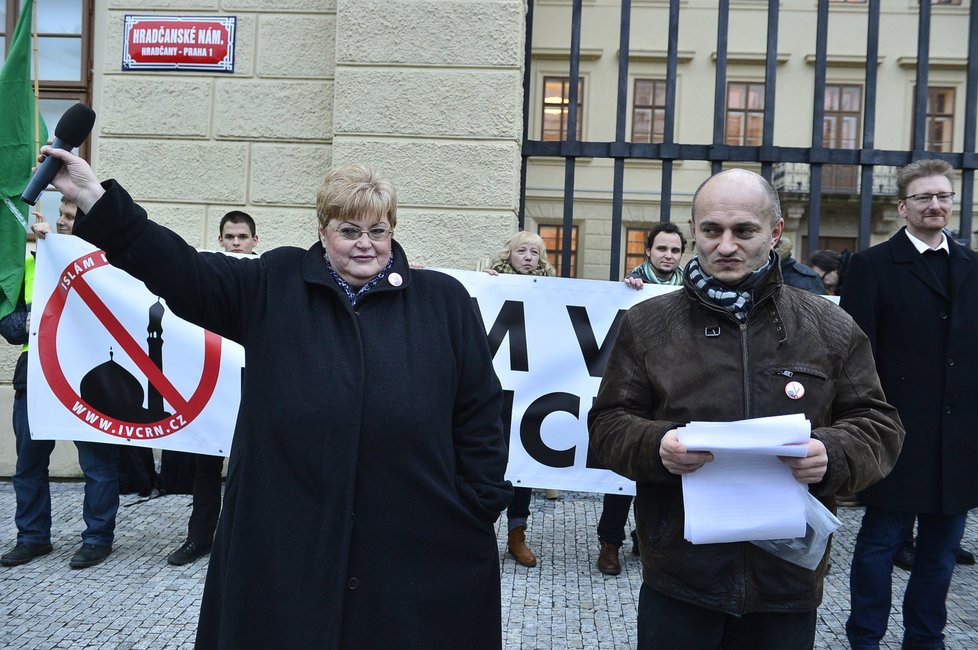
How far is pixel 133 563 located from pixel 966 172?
5.93 meters

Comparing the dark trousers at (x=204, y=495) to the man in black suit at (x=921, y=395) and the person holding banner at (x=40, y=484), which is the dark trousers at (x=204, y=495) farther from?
the man in black suit at (x=921, y=395)

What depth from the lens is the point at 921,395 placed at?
12.7 ft

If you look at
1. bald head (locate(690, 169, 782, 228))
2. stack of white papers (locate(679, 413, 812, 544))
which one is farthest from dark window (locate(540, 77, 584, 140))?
stack of white papers (locate(679, 413, 812, 544))

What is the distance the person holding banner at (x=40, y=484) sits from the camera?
17.0ft

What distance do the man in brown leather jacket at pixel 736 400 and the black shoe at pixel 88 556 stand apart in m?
3.82

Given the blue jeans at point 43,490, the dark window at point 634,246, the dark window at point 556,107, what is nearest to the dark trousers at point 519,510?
the blue jeans at point 43,490

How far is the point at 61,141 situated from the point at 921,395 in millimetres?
3395

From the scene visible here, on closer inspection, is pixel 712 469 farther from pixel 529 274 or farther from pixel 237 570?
pixel 529 274

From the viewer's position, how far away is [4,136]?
14.7ft

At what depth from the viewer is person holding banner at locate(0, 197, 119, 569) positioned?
519cm

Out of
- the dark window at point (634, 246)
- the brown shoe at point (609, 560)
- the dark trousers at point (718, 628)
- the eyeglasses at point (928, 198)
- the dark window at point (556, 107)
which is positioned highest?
the dark window at point (556, 107)

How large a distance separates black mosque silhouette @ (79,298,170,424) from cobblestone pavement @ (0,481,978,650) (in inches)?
33.0

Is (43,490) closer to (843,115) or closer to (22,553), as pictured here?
(22,553)

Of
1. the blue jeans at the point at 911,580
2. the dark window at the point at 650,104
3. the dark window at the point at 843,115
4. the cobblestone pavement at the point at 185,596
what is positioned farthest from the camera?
the dark window at the point at 843,115
